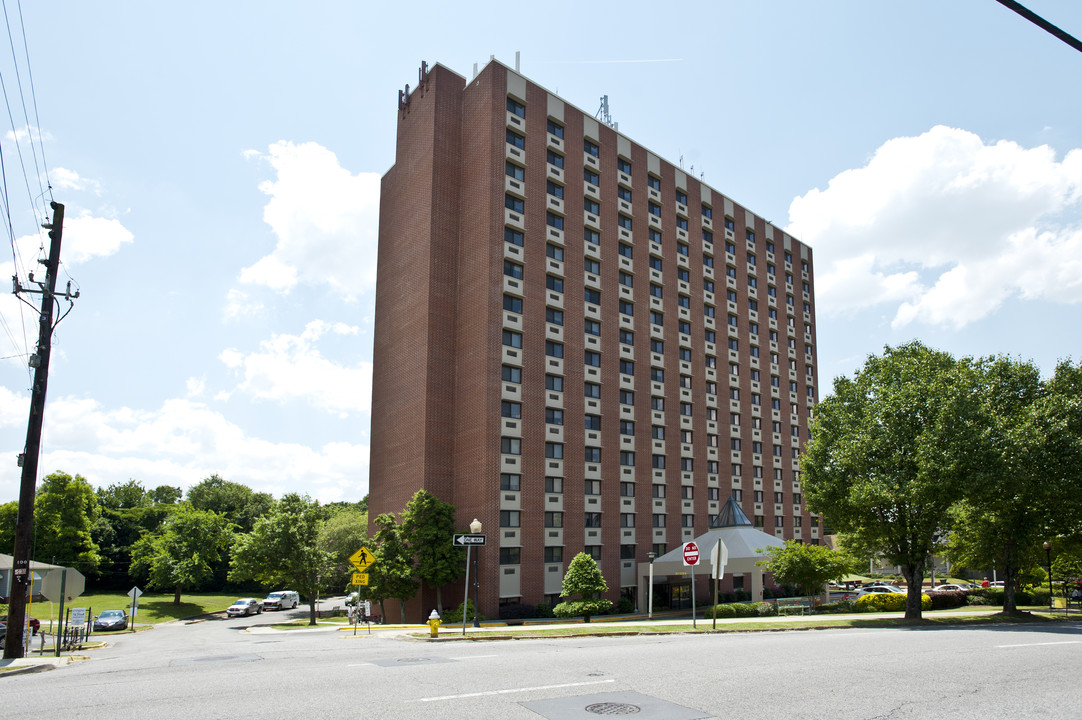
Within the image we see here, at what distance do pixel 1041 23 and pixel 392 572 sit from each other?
126ft

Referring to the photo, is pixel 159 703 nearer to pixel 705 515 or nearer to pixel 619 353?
pixel 619 353

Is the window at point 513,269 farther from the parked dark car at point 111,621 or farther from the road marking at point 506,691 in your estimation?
Result: the road marking at point 506,691

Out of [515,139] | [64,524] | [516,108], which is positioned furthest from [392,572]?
[64,524]

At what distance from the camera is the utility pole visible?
68.9ft

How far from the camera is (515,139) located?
49625 millimetres

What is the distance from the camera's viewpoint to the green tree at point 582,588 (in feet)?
127

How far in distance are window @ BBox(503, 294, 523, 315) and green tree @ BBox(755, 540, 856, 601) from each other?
69.0 feet

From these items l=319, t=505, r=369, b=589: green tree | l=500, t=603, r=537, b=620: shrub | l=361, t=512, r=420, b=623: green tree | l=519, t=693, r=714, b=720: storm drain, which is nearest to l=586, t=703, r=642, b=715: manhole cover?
l=519, t=693, r=714, b=720: storm drain

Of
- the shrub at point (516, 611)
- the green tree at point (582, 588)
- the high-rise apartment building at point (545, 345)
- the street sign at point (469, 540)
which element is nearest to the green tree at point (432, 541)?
the high-rise apartment building at point (545, 345)

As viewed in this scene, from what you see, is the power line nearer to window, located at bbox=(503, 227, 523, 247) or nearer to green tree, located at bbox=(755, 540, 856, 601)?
green tree, located at bbox=(755, 540, 856, 601)

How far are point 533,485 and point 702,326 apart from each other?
935 inches

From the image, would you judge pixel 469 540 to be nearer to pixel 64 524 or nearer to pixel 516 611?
pixel 516 611

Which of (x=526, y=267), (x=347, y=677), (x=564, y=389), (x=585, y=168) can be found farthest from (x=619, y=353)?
(x=347, y=677)

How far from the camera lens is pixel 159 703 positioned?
10461 millimetres
